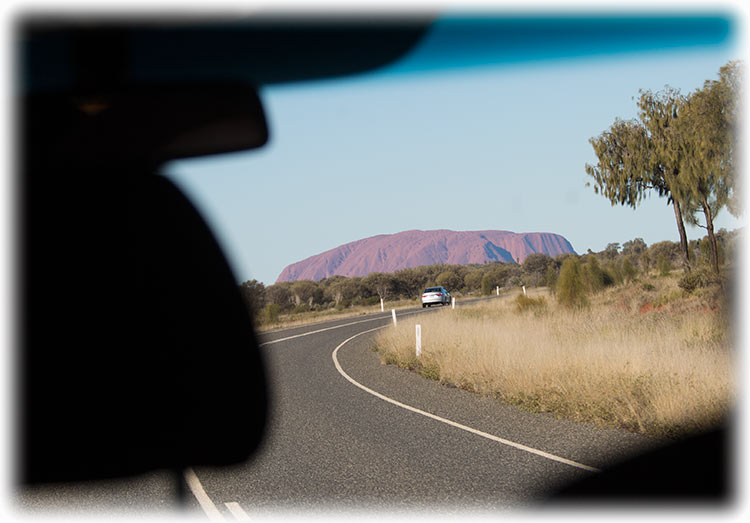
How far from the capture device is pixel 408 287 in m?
87.4

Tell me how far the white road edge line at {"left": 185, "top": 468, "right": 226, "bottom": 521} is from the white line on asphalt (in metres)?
0.11

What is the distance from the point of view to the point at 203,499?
5602mm

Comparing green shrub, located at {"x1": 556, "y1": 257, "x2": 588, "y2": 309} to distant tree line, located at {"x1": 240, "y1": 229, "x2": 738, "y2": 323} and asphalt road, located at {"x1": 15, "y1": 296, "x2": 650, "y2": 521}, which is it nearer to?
asphalt road, located at {"x1": 15, "y1": 296, "x2": 650, "y2": 521}

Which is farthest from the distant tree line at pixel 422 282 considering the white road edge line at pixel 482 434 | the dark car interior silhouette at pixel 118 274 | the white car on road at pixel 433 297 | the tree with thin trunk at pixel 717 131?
the dark car interior silhouette at pixel 118 274

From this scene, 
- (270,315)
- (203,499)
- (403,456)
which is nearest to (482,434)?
(403,456)

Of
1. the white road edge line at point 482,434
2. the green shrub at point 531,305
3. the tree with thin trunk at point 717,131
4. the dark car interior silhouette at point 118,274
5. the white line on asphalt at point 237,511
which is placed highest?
the tree with thin trunk at point 717,131

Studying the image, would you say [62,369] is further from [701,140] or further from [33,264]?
[701,140]

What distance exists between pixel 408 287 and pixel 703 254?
195ft

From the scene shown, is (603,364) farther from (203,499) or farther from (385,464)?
(203,499)

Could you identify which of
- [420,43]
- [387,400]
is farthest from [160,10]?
[387,400]

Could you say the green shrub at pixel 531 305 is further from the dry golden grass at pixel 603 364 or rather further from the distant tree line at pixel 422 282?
the distant tree line at pixel 422 282

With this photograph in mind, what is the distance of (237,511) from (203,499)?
529 millimetres

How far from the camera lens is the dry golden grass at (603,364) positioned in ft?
27.1

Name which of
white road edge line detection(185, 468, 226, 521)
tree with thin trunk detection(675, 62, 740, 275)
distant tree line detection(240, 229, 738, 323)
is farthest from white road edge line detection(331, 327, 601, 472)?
distant tree line detection(240, 229, 738, 323)
